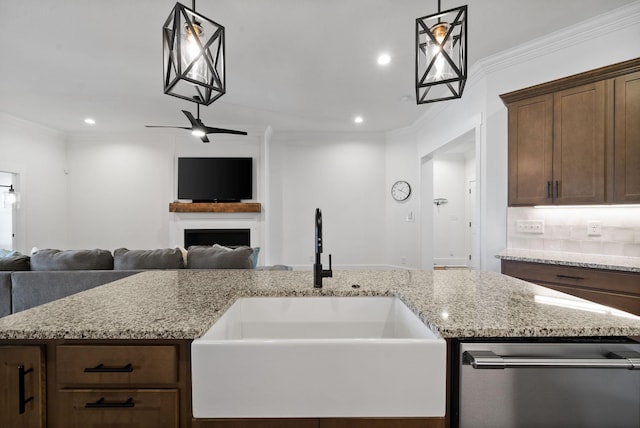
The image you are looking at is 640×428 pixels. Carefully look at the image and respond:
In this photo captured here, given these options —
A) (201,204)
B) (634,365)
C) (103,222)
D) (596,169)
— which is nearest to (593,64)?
(596,169)

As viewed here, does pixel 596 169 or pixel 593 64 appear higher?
pixel 593 64

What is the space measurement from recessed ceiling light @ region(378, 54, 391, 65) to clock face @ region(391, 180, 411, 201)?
2.64 m

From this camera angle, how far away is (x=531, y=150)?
2.55 m

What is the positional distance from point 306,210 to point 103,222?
3.77 m

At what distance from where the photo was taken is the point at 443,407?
0.75 m

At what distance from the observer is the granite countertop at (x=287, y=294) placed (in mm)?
783

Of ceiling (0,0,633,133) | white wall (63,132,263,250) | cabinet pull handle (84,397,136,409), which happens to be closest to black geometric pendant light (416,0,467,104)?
ceiling (0,0,633,133)

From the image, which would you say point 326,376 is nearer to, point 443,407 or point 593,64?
point 443,407

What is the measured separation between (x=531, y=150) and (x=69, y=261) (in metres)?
4.01

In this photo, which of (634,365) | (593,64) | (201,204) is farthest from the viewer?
(201,204)

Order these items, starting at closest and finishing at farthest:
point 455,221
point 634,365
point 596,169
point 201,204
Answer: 1. point 634,365
2. point 596,169
3. point 201,204
4. point 455,221

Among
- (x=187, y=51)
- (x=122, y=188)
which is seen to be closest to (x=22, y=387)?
(x=187, y=51)

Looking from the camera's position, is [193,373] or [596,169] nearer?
[193,373]

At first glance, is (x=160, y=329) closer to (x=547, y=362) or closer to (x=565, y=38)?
(x=547, y=362)
